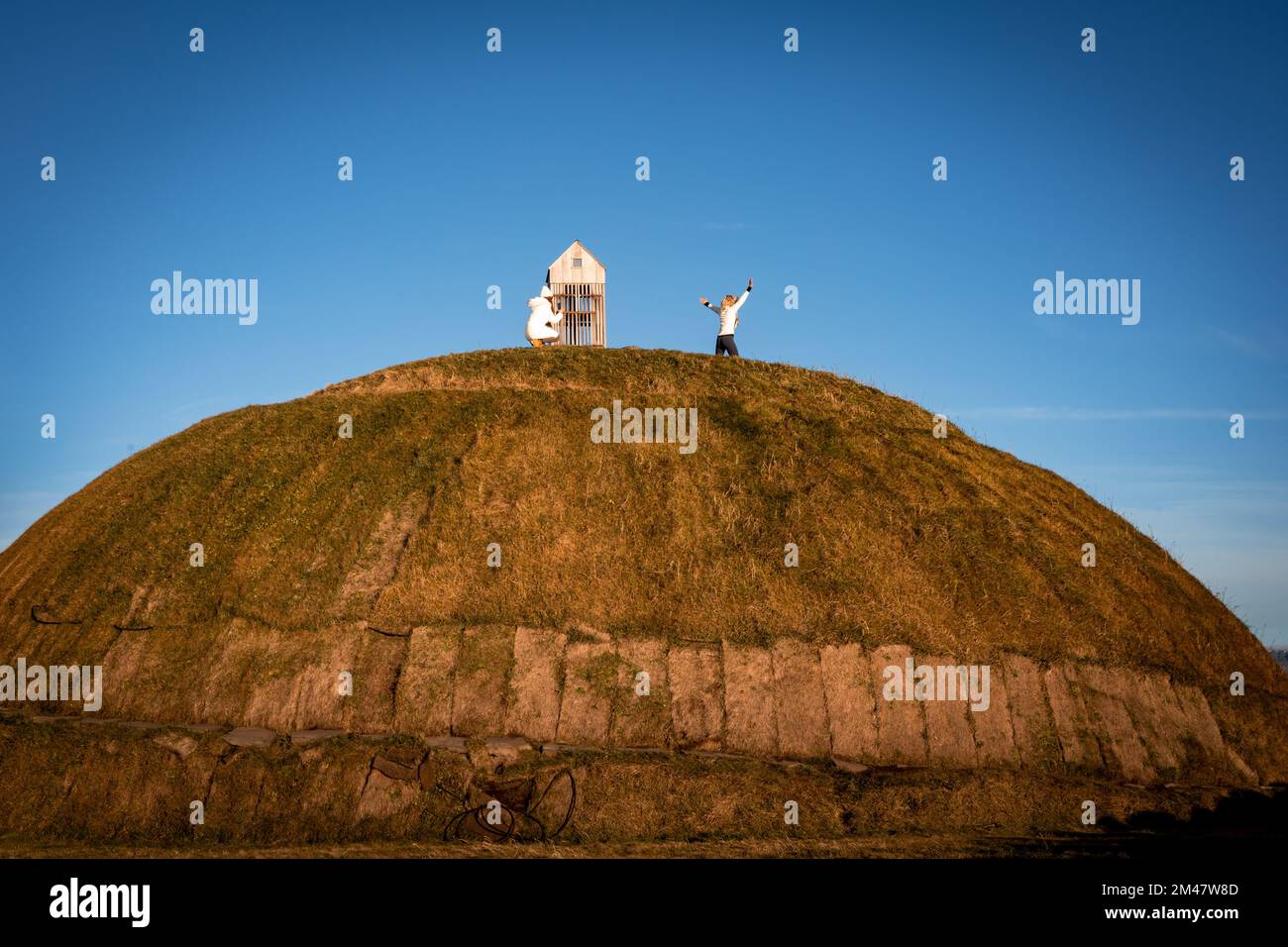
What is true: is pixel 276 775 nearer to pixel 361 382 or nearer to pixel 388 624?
pixel 388 624

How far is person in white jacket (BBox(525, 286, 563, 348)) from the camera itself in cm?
4166

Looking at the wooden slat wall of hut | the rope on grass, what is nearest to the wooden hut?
the wooden slat wall of hut

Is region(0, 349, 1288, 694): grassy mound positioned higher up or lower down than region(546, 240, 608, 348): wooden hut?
lower down

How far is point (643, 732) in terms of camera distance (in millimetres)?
25438

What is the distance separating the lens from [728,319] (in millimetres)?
38875

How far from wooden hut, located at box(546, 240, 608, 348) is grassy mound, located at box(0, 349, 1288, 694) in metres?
6.80

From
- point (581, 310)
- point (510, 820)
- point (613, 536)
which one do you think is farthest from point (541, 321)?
point (510, 820)

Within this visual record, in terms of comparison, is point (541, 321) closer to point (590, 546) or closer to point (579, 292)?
point (579, 292)

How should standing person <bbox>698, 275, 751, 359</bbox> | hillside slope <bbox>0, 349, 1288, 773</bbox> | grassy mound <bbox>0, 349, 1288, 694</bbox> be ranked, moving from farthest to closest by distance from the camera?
standing person <bbox>698, 275, 751, 359</bbox> → grassy mound <bbox>0, 349, 1288, 694</bbox> → hillside slope <bbox>0, 349, 1288, 773</bbox>

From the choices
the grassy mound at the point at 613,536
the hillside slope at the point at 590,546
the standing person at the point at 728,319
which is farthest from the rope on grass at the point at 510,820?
the standing person at the point at 728,319

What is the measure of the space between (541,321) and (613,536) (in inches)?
564

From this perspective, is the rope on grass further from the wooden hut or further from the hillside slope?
the wooden hut

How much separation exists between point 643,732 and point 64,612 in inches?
749

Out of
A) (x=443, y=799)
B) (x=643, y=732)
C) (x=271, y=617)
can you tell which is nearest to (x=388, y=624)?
(x=271, y=617)
